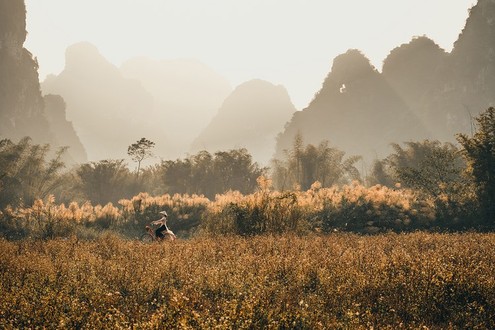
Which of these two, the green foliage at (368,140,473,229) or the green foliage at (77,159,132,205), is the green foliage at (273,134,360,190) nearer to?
the green foliage at (77,159,132,205)

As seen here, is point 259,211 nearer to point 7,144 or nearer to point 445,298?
point 445,298

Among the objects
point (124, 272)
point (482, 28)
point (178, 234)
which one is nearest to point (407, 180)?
point (178, 234)

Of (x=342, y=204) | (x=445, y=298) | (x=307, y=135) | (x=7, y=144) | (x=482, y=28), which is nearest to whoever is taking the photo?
(x=445, y=298)

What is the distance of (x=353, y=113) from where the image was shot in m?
150

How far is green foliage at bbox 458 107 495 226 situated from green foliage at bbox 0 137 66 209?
1019 inches

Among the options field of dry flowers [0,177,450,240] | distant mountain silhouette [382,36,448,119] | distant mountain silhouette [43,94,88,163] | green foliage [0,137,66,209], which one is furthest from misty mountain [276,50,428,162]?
field of dry flowers [0,177,450,240]

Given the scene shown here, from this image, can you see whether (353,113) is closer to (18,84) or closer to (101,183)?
(18,84)

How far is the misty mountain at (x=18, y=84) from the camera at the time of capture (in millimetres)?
118375

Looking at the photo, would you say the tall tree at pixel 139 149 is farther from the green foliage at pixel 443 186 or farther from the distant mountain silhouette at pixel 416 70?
the distant mountain silhouette at pixel 416 70

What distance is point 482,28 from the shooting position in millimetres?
100688

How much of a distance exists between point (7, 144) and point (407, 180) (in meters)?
30.9

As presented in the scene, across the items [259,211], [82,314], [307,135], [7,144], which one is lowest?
[82,314]

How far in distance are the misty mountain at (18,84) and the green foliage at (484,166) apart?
112 metres

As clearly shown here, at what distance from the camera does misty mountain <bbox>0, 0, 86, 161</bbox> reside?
388ft
